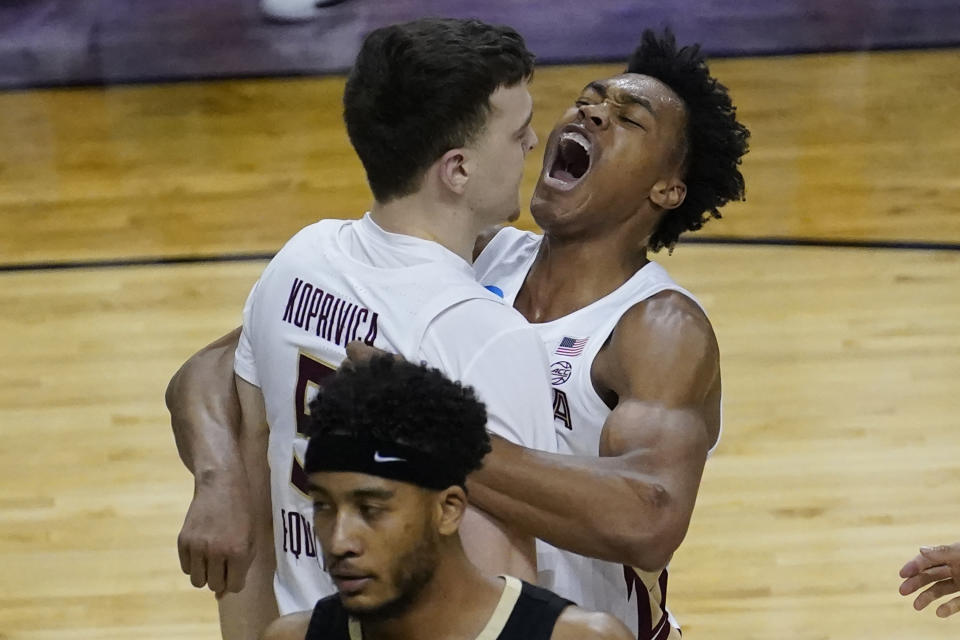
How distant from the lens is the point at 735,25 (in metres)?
9.68

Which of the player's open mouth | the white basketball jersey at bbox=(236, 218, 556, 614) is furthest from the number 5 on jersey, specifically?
the player's open mouth

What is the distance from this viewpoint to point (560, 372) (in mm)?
3064

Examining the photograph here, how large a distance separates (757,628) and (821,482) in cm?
88

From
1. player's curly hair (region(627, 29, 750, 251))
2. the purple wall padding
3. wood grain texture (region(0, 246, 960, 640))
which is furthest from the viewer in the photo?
the purple wall padding

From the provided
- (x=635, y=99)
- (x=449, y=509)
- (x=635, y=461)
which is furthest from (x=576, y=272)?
(x=449, y=509)

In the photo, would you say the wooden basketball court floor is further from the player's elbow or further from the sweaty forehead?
the player's elbow

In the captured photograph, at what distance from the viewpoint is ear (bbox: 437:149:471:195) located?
245 cm

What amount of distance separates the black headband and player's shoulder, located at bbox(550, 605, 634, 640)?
0.25 metres

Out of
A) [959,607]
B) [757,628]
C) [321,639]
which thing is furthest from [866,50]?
[321,639]

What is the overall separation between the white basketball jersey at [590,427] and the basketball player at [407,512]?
870 mm

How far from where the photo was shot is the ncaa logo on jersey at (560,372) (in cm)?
305

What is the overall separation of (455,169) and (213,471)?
721mm

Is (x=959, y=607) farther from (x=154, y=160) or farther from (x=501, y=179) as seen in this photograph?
(x=154, y=160)

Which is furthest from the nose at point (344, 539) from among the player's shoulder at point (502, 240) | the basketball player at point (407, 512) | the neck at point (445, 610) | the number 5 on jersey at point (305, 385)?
the player's shoulder at point (502, 240)
